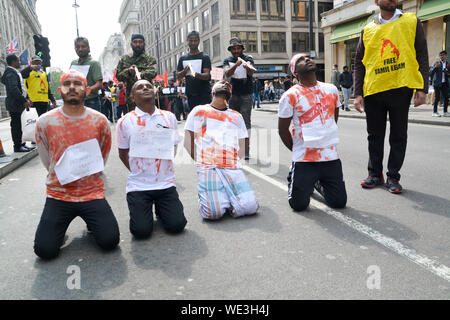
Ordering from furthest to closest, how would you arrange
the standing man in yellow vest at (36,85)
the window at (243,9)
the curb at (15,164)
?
the window at (243,9), the standing man in yellow vest at (36,85), the curb at (15,164)

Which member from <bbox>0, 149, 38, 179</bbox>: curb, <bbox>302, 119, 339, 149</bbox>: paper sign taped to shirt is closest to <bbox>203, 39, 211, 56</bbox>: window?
<bbox>0, 149, 38, 179</bbox>: curb

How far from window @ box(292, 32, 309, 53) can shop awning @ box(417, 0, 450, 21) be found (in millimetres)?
26077

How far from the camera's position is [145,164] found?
368 centimetres

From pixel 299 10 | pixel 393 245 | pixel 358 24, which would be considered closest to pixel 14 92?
pixel 393 245

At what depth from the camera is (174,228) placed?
3475 mm

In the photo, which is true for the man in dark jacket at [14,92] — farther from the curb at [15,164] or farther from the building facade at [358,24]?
the building facade at [358,24]

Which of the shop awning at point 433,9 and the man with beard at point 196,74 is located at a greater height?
the shop awning at point 433,9

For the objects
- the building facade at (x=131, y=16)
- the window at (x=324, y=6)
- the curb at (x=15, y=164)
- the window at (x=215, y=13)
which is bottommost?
the curb at (x=15, y=164)

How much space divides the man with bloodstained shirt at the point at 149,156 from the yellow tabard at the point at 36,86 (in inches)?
239

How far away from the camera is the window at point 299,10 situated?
45281 millimetres

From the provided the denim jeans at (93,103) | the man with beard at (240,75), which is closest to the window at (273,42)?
the man with beard at (240,75)

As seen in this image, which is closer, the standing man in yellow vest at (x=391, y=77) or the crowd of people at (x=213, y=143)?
the crowd of people at (x=213, y=143)

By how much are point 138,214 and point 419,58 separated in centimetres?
345
